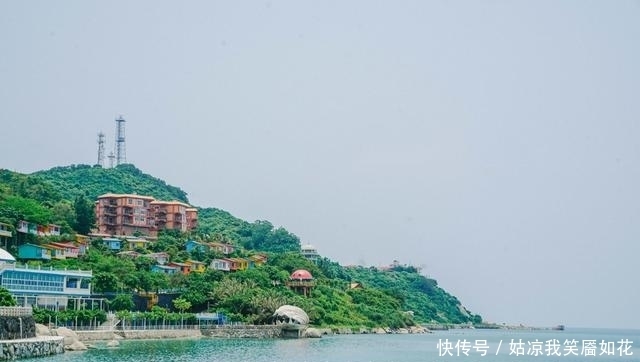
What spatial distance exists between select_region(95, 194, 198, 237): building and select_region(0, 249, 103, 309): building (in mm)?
31836

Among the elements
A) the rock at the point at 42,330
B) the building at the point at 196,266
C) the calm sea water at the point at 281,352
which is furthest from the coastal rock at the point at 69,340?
the building at the point at 196,266

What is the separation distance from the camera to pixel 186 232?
10325cm

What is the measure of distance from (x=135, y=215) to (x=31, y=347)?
59.4 meters

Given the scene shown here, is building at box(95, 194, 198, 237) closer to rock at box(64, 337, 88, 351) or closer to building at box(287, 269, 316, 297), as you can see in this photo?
building at box(287, 269, 316, 297)

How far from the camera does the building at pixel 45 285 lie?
5659 centimetres

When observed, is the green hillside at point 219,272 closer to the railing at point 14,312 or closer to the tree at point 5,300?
the tree at point 5,300

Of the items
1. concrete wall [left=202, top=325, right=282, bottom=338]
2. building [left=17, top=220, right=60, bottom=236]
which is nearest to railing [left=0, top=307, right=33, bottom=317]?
concrete wall [left=202, top=325, right=282, bottom=338]

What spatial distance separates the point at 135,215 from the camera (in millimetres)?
99812

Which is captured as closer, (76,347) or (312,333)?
(76,347)

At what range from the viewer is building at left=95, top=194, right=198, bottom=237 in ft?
321

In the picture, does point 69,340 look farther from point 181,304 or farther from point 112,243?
point 112,243

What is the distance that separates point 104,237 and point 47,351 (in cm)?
4679

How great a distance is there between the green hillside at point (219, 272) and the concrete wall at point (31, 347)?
20685mm

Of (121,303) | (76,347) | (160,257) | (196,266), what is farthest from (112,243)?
(76,347)
